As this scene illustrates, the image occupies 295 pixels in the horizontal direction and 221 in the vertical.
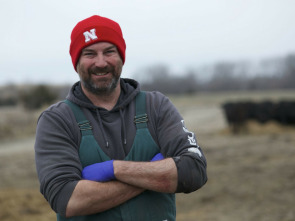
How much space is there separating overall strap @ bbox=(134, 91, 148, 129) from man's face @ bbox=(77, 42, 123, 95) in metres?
0.17

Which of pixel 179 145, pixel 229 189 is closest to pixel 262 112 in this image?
pixel 229 189

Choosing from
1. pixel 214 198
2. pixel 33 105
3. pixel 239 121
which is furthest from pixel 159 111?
pixel 33 105

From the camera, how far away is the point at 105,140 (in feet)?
6.97

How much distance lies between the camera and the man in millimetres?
1986

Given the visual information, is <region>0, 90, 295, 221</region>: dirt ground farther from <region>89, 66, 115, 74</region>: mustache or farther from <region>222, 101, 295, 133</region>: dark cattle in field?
<region>89, 66, 115, 74</region>: mustache

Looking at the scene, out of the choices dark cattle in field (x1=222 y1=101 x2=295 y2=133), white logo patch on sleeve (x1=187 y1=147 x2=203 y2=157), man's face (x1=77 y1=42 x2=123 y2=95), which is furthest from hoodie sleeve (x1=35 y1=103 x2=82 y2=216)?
dark cattle in field (x1=222 y1=101 x2=295 y2=133)

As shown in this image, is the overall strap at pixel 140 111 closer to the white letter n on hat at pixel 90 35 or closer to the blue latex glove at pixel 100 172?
the blue latex glove at pixel 100 172

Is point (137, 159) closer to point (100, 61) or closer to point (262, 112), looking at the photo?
point (100, 61)

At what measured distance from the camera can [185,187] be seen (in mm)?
2053

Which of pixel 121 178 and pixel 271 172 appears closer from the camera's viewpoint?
pixel 121 178

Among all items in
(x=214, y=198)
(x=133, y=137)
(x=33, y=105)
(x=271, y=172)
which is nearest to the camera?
(x=133, y=137)

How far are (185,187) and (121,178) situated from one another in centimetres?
34

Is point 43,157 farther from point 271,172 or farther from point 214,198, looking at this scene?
point 271,172

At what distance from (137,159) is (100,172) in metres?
0.23
